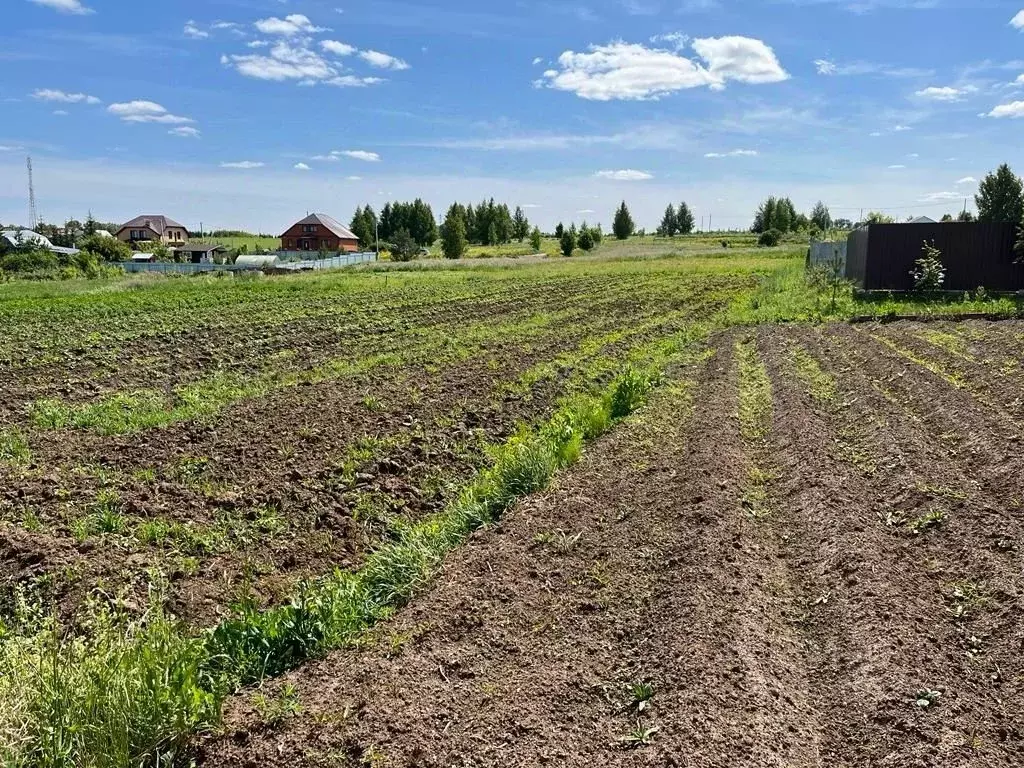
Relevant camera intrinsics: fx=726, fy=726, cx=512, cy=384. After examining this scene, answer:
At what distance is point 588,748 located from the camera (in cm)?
328

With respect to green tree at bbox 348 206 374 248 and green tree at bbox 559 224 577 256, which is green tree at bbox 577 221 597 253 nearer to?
green tree at bbox 559 224 577 256

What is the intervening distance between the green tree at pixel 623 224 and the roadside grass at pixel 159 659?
108 m

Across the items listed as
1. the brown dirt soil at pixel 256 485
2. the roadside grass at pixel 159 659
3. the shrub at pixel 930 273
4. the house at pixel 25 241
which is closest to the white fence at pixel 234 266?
the house at pixel 25 241

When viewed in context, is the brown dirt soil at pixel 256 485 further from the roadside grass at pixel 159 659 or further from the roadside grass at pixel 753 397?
the roadside grass at pixel 753 397

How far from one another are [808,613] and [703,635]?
857 mm

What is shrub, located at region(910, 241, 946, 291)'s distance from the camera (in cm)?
2097

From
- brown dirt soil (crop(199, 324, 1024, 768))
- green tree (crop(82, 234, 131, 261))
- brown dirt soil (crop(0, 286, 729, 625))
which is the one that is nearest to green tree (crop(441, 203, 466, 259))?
green tree (crop(82, 234, 131, 261))

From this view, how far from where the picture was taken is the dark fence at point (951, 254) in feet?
69.5

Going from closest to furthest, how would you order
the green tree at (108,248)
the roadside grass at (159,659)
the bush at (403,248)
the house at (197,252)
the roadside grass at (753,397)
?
the roadside grass at (159,659) → the roadside grass at (753,397) → the green tree at (108,248) → the bush at (403,248) → the house at (197,252)

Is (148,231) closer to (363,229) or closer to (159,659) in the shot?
(363,229)

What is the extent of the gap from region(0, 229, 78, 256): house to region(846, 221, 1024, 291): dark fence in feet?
233

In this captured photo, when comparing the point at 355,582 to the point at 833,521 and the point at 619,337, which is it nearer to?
the point at 833,521

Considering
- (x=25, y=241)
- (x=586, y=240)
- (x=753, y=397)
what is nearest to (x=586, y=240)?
(x=586, y=240)

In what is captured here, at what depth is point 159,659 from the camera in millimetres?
3709
